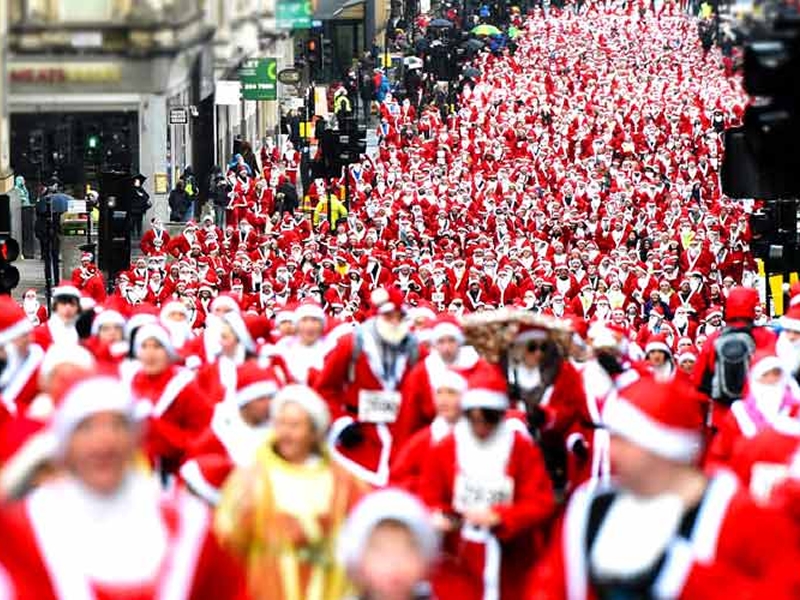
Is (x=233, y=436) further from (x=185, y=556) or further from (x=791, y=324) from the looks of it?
(x=791, y=324)

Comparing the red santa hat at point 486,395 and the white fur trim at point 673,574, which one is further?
the red santa hat at point 486,395

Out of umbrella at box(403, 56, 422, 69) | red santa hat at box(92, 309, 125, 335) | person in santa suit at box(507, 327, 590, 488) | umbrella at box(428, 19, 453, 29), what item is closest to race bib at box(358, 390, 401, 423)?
person in santa suit at box(507, 327, 590, 488)

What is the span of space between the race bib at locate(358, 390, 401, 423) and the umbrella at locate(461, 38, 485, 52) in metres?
80.8

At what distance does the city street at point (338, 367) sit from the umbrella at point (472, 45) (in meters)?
54.4

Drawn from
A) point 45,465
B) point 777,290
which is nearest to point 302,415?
point 45,465

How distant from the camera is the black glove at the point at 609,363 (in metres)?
16.6

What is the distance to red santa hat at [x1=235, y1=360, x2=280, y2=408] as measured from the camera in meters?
11.5

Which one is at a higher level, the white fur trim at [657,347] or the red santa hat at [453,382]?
the red santa hat at [453,382]

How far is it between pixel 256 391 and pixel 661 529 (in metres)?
4.28

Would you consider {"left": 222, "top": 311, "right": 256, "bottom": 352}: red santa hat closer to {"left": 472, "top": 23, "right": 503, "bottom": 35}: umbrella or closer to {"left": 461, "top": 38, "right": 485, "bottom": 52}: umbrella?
{"left": 472, "top": 23, "right": 503, "bottom": 35}: umbrella

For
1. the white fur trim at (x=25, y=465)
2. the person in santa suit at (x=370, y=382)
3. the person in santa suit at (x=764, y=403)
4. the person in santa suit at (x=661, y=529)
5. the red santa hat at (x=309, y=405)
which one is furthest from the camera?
the person in santa suit at (x=370, y=382)

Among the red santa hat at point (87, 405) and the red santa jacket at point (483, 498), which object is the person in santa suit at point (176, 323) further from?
the red santa hat at point (87, 405)

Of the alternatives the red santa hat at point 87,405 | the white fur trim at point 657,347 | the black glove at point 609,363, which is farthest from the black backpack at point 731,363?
the red santa hat at point 87,405

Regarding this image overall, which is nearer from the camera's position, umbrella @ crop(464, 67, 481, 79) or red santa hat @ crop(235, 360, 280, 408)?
red santa hat @ crop(235, 360, 280, 408)
